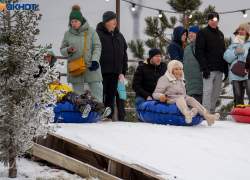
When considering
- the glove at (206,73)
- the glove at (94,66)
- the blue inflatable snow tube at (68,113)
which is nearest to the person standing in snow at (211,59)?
the glove at (206,73)

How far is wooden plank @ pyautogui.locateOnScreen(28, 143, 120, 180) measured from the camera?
301cm

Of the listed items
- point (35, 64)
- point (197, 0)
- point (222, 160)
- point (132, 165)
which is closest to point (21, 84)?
point (35, 64)

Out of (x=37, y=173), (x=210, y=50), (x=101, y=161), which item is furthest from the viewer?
(x=210, y=50)

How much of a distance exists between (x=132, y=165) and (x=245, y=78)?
3952 mm

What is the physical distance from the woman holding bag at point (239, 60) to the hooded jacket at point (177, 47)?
83cm

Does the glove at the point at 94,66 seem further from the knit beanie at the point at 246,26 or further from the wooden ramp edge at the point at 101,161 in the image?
the knit beanie at the point at 246,26

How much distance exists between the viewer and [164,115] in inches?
208

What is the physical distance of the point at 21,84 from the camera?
114 inches

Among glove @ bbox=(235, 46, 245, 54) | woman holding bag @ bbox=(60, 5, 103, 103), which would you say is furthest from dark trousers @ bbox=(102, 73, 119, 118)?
glove @ bbox=(235, 46, 245, 54)

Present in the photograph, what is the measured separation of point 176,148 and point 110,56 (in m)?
2.33

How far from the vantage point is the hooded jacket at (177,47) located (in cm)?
671

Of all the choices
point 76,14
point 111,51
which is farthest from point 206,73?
point 76,14

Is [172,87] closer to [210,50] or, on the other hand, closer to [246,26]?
[210,50]

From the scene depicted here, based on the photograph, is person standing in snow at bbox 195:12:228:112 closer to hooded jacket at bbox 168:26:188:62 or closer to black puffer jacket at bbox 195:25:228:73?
black puffer jacket at bbox 195:25:228:73
